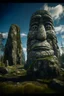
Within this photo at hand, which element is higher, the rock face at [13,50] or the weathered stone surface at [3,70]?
the rock face at [13,50]

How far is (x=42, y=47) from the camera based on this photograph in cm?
921

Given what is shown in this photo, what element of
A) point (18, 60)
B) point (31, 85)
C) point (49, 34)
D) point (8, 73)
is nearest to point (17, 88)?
point (31, 85)

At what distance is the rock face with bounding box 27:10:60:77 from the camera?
27.3ft

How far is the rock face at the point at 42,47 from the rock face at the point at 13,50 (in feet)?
2.22

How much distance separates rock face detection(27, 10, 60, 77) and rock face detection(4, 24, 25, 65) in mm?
677

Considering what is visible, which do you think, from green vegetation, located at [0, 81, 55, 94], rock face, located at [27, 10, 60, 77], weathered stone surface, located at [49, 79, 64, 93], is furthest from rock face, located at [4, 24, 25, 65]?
weathered stone surface, located at [49, 79, 64, 93]

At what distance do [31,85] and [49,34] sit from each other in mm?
2868

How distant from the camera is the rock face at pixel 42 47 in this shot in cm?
833

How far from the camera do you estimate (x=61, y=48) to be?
30.6ft

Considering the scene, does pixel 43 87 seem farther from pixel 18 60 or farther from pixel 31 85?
pixel 18 60

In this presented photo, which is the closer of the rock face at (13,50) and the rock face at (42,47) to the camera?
the rock face at (42,47)

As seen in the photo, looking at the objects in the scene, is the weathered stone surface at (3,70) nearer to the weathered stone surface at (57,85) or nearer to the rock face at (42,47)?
the rock face at (42,47)

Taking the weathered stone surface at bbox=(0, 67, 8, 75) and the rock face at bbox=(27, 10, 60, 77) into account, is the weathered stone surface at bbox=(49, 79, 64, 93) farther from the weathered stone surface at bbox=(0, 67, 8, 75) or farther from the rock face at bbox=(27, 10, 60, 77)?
the weathered stone surface at bbox=(0, 67, 8, 75)

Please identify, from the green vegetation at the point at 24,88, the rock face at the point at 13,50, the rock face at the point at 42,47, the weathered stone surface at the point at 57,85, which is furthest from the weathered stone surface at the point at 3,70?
the weathered stone surface at the point at 57,85
